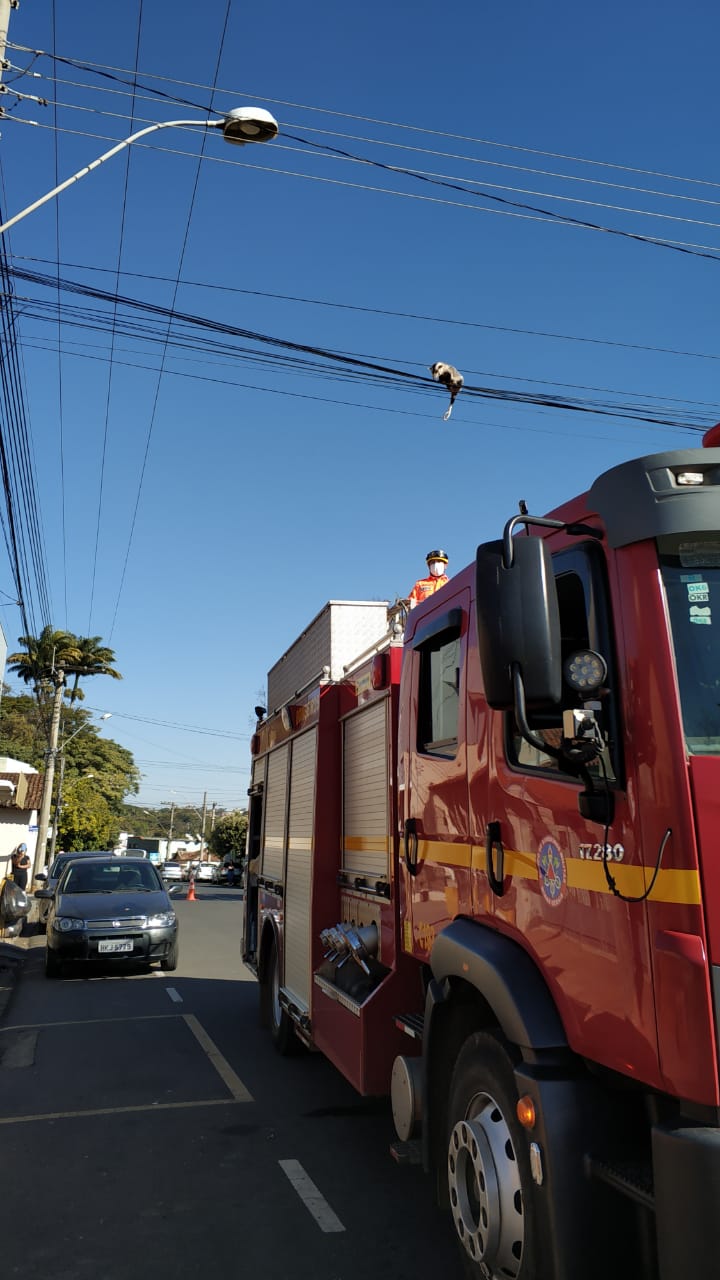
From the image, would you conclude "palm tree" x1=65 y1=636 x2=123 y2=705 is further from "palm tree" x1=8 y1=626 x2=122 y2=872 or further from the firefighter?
the firefighter

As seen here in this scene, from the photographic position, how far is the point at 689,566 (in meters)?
2.52

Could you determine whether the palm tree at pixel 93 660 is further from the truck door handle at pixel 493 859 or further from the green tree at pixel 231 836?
the truck door handle at pixel 493 859

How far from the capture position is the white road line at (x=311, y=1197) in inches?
157

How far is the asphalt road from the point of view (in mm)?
3676

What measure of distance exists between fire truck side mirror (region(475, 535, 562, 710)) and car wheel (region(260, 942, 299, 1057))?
16.6 ft

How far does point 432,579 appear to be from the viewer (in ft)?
18.3

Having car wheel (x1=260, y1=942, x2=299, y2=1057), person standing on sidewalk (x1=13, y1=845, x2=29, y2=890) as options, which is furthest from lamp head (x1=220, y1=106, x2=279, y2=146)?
person standing on sidewalk (x1=13, y1=845, x2=29, y2=890)

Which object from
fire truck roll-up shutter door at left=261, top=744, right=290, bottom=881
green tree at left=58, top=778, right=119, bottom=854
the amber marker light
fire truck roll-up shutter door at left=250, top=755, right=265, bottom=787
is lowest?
the amber marker light

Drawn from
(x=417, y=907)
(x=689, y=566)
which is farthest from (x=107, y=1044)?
(x=689, y=566)

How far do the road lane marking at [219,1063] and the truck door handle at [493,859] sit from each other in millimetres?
3781

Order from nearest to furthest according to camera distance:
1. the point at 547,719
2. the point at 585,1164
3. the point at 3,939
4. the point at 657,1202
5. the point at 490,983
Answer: the point at 657,1202
the point at 585,1164
the point at 547,719
the point at 490,983
the point at 3,939

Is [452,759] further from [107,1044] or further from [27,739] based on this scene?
[27,739]

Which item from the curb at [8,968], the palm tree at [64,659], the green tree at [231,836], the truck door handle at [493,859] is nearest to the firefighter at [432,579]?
the truck door handle at [493,859]

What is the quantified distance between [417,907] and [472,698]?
113 centimetres
